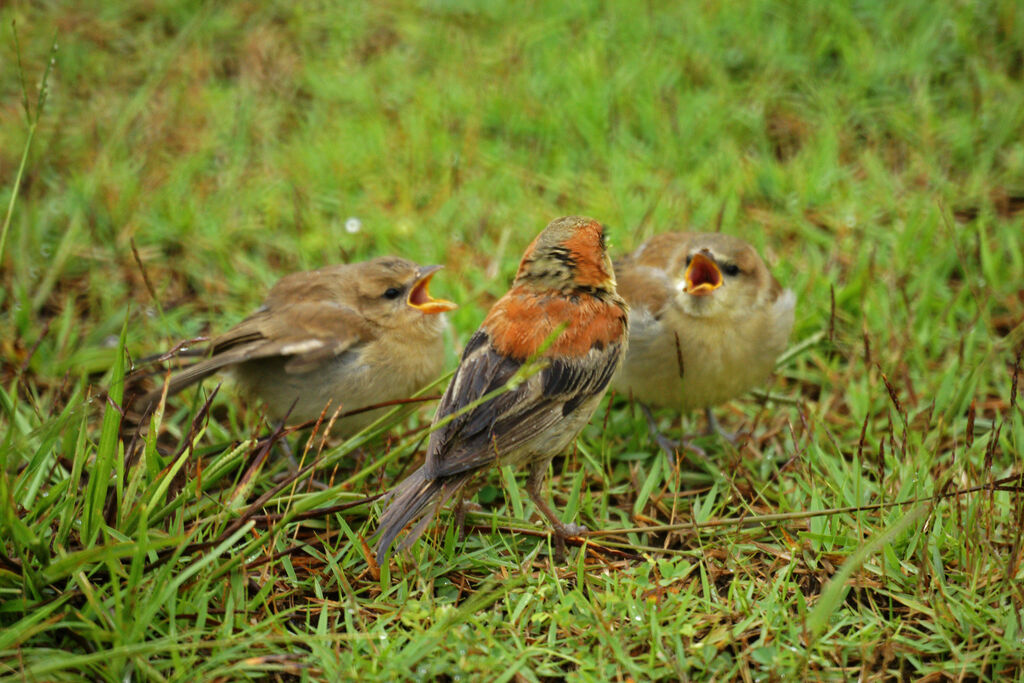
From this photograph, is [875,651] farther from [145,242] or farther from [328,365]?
[145,242]

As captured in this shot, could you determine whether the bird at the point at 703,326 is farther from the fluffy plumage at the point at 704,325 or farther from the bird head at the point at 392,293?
the bird head at the point at 392,293

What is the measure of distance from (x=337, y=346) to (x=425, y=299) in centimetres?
69

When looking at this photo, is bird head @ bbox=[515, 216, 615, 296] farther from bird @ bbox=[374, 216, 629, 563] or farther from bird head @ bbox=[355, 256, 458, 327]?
bird head @ bbox=[355, 256, 458, 327]

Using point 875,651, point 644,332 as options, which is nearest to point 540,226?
point 644,332

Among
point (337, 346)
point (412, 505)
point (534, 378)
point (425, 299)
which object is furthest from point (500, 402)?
point (425, 299)

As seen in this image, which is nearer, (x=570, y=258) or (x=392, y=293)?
(x=570, y=258)

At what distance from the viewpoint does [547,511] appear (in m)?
4.05

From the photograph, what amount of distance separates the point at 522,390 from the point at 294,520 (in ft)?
3.61

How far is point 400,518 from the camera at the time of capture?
11.9 feet

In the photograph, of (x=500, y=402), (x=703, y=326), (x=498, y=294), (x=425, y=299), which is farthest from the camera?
(x=498, y=294)

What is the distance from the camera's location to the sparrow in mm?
4688

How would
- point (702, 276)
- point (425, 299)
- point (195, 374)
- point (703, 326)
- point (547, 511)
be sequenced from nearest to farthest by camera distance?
point (547, 511), point (195, 374), point (703, 326), point (702, 276), point (425, 299)

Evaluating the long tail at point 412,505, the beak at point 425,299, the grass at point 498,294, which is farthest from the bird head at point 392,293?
the long tail at point 412,505

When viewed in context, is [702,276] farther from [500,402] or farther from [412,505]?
[412,505]
